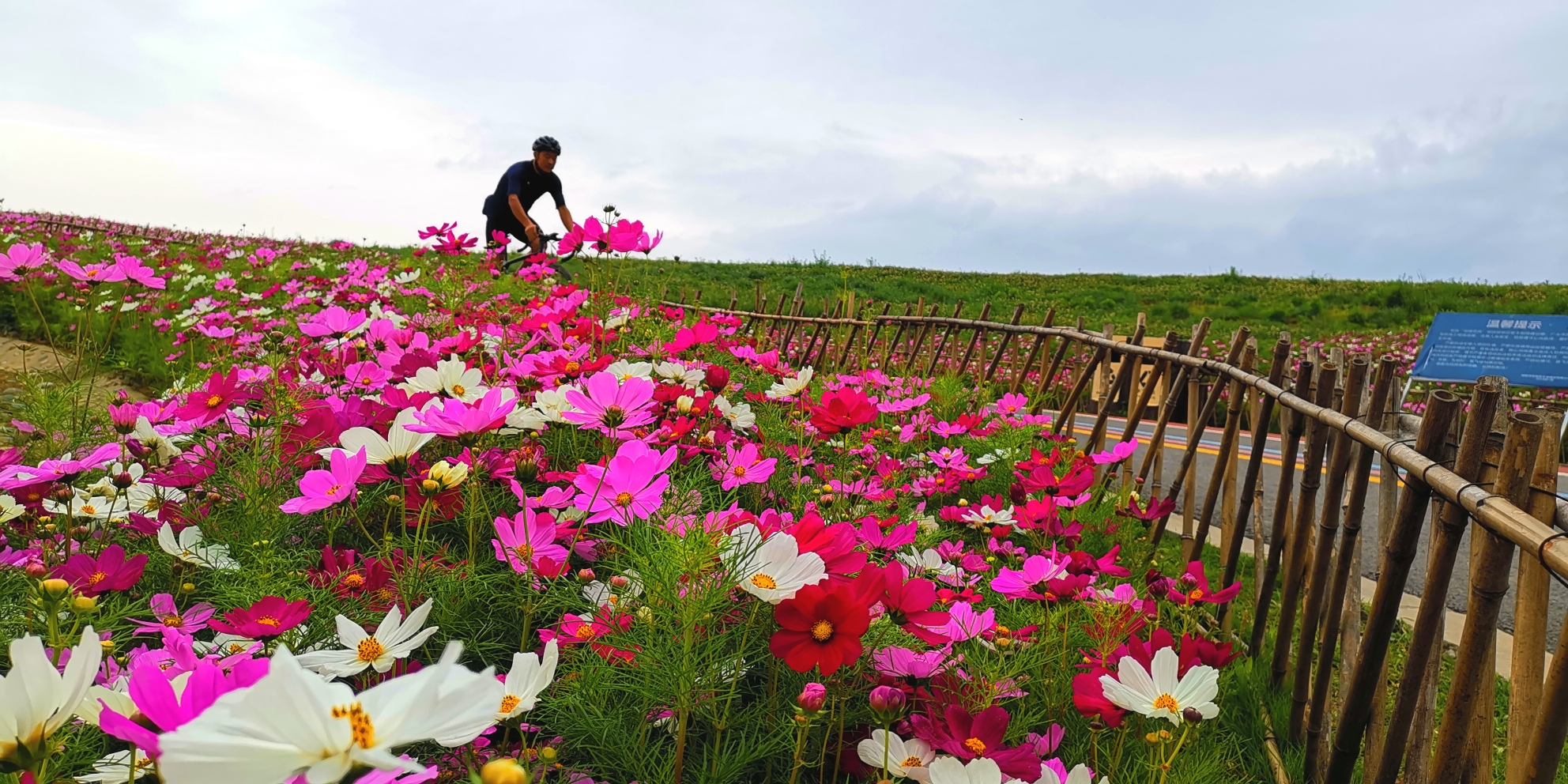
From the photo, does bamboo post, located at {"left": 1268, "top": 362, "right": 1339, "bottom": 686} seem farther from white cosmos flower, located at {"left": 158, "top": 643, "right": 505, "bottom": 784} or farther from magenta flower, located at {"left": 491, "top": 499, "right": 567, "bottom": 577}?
white cosmos flower, located at {"left": 158, "top": 643, "right": 505, "bottom": 784}

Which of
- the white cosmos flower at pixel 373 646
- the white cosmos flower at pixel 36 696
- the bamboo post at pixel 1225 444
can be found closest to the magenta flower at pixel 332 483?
the white cosmos flower at pixel 373 646

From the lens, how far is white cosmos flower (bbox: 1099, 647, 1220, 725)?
91cm

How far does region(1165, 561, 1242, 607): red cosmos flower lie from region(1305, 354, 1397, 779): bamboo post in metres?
0.17

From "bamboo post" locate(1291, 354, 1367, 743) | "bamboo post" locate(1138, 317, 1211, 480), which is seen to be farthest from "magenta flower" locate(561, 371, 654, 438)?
"bamboo post" locate(1138, 317, 1211, 480)

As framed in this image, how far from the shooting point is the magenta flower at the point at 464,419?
979 mm

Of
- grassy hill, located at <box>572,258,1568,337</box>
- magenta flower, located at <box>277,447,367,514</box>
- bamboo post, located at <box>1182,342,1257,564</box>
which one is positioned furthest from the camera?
grassy hill, located at <box>572,258,1568,337</box>

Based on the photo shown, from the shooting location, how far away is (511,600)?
1094mm

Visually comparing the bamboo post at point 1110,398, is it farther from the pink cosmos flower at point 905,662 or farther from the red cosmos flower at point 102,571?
the red cosmos flower at point 102,571

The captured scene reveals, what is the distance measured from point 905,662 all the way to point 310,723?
2.23 feet

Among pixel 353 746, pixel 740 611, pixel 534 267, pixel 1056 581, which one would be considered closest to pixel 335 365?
pixel 740 611

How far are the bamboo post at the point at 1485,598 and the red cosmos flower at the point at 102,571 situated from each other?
1.59 metres

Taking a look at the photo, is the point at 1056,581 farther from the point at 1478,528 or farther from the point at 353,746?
the point at 353,746

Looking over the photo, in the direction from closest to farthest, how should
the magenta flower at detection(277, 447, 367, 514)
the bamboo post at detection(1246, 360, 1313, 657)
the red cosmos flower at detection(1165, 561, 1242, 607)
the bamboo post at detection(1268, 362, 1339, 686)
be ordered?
the magenta flower at detection(277, 447, 367, 514) < the red cosmos flower at detection(1165, 561, 1242, 607) < the bamboo post at detection(1268, 362, 1339, 686) < the bamboo post at detection(1246, 360, 1313, 657)

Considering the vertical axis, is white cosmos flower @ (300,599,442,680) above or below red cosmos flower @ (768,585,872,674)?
below
